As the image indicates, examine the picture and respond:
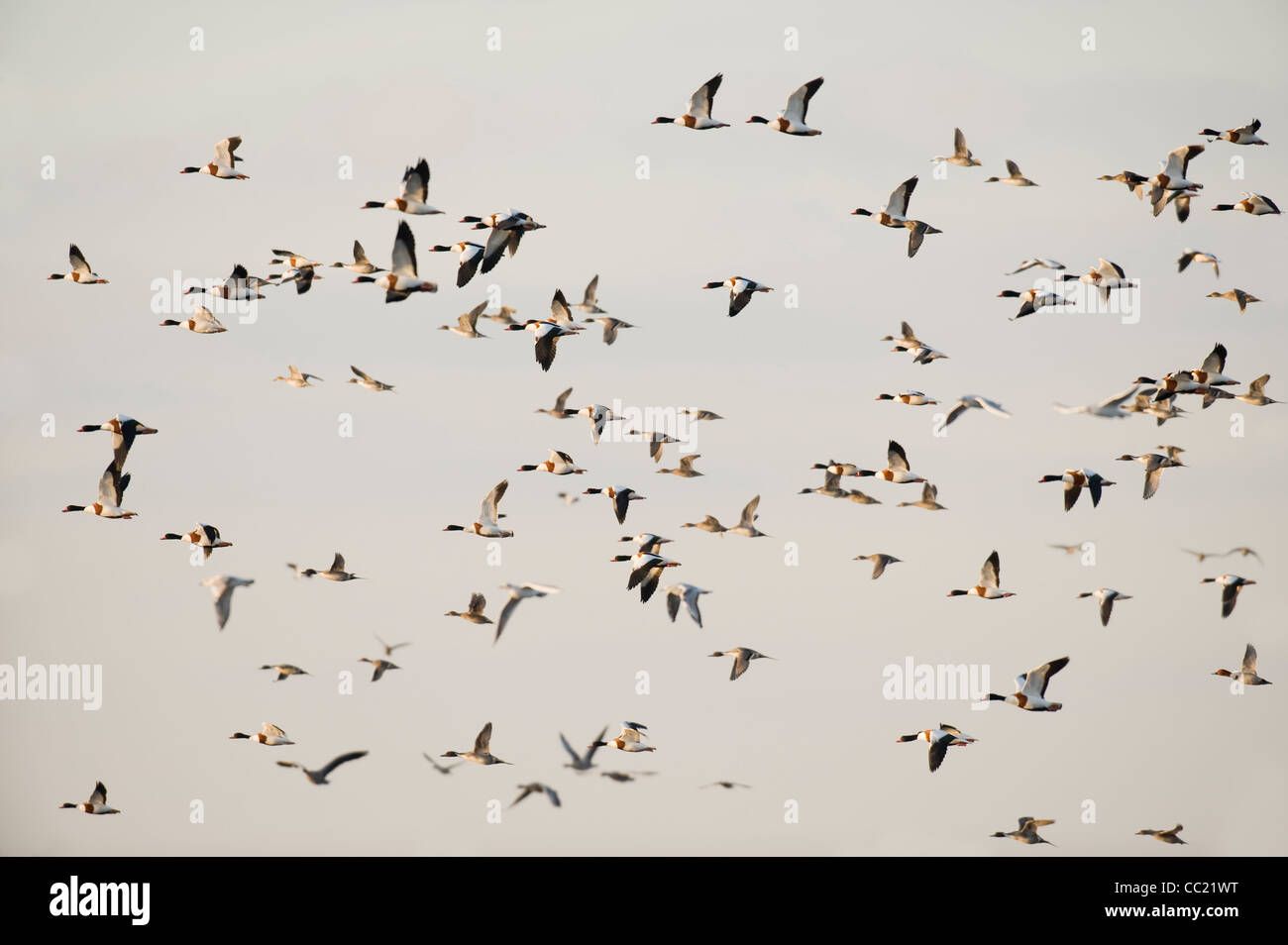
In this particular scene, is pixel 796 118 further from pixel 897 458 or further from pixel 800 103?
pixel 897 458

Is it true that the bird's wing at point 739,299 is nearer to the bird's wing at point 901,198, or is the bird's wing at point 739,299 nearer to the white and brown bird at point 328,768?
the bird's wing at point 901,198

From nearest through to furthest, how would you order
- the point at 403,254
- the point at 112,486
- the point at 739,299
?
the point at 403,254, the point at 112,486, the point at 739,299

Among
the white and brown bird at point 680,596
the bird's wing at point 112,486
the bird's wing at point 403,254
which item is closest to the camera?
the bird's wing at point 403,254

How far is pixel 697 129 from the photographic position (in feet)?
161

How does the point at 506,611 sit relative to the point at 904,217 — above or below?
below

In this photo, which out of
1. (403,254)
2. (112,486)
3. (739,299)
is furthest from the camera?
(739,299)

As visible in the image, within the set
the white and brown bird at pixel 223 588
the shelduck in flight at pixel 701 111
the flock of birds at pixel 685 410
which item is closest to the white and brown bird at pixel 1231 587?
the flock of birds at pixel 685 410

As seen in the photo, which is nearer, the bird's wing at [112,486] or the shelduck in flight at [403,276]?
the shelduck in flight at [403,276]

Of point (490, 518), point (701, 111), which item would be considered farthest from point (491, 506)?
point (701, 111)

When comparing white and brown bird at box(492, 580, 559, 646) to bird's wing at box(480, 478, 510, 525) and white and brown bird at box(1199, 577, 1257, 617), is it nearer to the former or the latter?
bird's wing at box(480, 478, 510, 525)
